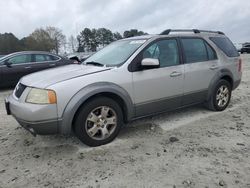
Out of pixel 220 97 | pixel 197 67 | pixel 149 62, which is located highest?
pixel 149 62

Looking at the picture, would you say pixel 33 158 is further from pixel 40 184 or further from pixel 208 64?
pixel 208 64

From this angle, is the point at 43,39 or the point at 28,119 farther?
the point at 43,39

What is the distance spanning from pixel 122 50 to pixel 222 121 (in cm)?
231

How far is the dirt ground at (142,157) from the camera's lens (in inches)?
124

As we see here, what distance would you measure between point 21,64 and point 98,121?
6663 mm

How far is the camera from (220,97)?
5.73 meters

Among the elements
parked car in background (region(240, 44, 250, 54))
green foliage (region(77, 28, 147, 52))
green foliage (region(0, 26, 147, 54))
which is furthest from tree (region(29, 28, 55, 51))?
parked car in background (region(240, 44, 250, 54))

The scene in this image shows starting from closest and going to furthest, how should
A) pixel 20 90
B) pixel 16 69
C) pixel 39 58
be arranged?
pixel 20 90, pixel 16 69, pixel 39 58

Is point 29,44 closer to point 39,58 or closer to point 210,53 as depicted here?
point 39,58

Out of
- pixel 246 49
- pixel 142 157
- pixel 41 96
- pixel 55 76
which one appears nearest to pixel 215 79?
pixel 142 157

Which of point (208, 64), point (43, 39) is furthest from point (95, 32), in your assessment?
point (208, 64)

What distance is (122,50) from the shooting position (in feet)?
15.3

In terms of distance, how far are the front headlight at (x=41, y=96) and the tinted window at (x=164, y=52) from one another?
5.44 feet

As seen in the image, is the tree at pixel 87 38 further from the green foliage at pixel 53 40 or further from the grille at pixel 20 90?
the grille at pixel 20 90
